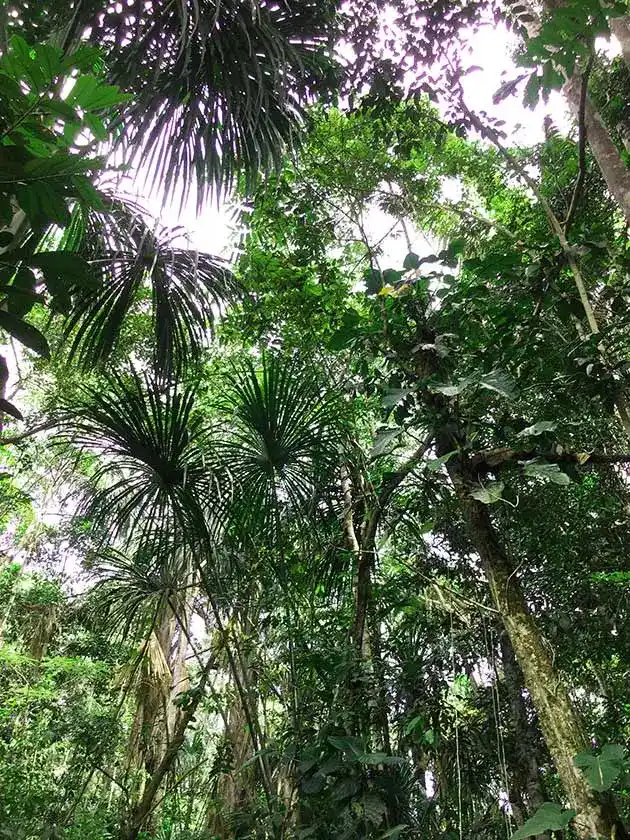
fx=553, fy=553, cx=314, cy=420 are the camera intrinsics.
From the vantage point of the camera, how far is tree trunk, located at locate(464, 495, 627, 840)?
1.33 metres

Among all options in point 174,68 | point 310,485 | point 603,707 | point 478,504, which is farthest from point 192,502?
point 603,707

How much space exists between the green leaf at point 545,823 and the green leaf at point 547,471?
81cm

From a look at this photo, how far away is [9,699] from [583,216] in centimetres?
743

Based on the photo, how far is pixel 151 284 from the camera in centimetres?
348

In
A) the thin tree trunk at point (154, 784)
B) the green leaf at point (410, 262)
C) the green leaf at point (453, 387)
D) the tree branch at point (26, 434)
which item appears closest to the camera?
the green leaf at point (453, 387)

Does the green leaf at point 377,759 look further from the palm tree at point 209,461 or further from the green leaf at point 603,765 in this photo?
the green leaf at point 603,765

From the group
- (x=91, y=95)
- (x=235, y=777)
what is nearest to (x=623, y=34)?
(x=91, y=95)

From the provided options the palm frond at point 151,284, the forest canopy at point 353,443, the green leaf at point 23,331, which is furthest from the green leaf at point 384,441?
the palm frond at point 151,284

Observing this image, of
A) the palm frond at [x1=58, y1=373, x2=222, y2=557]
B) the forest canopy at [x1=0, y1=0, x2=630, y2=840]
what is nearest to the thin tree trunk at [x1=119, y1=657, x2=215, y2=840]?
the forest canopy at [x1=0, y1=0, x2=630, y2=840]

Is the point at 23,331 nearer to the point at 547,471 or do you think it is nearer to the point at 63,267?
the point at 63,267

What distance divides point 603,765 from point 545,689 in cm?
27

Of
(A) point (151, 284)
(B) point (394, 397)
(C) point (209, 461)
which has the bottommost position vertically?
(B) point (394, 397)

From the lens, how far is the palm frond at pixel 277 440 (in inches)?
96.2

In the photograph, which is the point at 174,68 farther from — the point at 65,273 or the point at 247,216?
the point at 65,273
